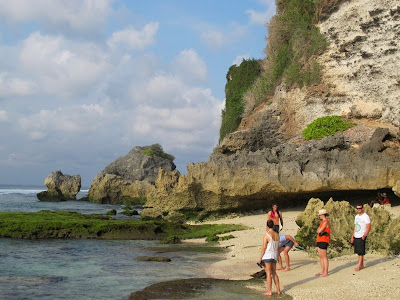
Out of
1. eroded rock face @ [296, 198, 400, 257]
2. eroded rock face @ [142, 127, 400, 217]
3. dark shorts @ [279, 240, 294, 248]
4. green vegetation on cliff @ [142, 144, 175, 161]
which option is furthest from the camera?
green vegetation on cliff @ [142, 144, 175, 161]

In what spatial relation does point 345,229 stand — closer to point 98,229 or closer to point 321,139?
point 98,229

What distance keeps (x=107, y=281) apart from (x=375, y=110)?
62.9 feet

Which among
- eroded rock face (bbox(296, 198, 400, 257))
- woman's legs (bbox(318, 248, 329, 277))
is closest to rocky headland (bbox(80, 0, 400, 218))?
eroded rock face (bbox(296, 198, 400, 257))

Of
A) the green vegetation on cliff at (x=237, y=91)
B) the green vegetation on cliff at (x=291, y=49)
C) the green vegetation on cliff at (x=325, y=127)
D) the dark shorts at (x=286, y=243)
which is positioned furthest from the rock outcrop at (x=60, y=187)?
the dark shorts at (x=286, y=243)

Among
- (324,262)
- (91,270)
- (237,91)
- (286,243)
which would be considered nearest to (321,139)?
(286,243)

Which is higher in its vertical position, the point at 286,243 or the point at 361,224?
the point at 361,224

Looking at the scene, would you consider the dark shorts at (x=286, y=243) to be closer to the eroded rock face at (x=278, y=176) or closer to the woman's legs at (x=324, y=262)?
the woman's legs at (x=324, y=262)

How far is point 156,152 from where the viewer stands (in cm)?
5759

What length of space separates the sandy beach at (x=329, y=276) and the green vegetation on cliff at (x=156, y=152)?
42982 millimetres

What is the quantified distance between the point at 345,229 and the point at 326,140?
425 inches

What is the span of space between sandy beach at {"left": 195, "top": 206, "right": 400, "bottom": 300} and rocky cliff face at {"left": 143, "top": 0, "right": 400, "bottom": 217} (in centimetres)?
680

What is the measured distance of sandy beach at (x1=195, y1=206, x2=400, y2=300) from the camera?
25.6 feet

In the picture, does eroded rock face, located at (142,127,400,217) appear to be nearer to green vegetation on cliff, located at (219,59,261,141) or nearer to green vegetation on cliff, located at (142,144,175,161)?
green vegetation on cliff, located at (219,59,261,141)

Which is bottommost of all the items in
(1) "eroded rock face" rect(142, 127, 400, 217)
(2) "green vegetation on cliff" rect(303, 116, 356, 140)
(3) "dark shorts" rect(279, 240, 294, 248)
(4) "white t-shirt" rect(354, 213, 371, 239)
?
(3) "dark shorts" rect(279, 240, 294, 248)
